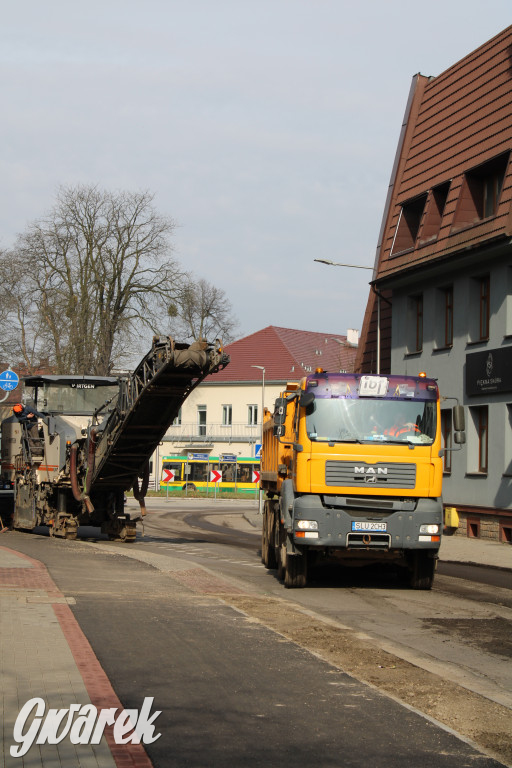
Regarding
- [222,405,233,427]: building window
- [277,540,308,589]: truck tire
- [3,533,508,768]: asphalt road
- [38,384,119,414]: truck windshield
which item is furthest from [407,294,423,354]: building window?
[222,405,233,427]: building window

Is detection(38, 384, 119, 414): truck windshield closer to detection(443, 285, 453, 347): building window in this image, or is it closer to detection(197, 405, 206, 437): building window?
detection(443, 285, 453, 347): building window

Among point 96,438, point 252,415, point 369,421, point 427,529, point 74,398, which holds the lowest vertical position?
point 427,529

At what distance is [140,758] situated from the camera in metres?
5.50

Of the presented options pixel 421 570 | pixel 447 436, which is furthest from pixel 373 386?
pixel 447 436

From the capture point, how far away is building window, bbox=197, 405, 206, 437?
241ft

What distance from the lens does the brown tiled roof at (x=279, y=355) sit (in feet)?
238

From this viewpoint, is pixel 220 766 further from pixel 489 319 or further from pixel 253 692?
pixel 489 319

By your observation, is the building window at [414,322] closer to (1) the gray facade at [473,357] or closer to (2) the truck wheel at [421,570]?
(1) the gray facade at [473,357]

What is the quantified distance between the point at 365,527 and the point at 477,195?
16.1 metres

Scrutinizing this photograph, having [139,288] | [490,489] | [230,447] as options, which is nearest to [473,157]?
[490,489]

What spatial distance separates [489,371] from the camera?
2523 cm

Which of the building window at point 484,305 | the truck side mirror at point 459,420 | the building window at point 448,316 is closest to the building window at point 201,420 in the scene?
the building window at point 448,316

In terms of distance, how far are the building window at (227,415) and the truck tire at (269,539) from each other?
5434 cm

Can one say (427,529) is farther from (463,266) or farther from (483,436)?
(463,266)
